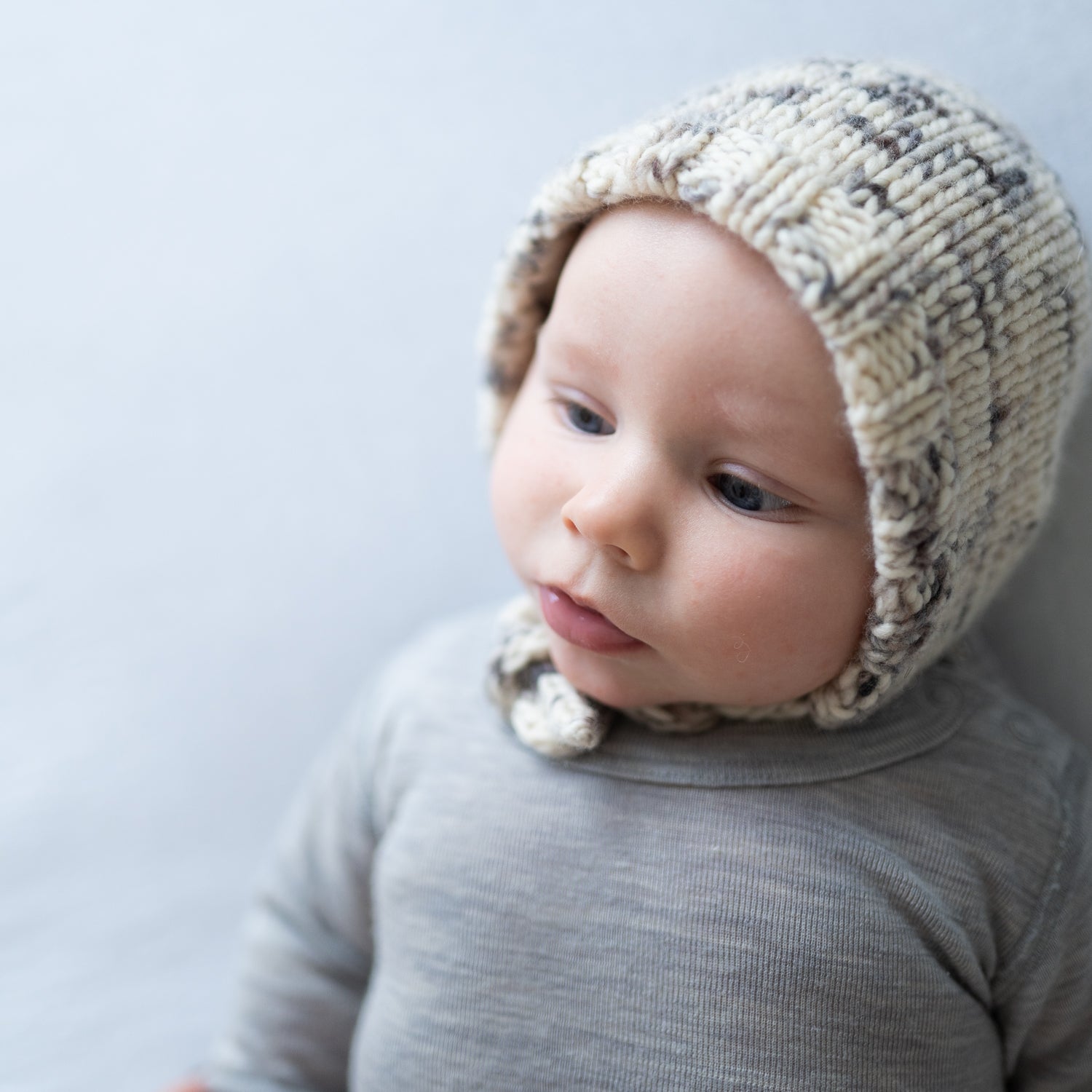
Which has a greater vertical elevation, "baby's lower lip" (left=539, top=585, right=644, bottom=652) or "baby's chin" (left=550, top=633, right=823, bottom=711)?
"baby's lower lip" (left=539, top=585, right=644, bottom=652)

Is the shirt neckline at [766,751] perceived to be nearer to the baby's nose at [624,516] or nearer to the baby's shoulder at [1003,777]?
the baby's shoulder at [1003,777]

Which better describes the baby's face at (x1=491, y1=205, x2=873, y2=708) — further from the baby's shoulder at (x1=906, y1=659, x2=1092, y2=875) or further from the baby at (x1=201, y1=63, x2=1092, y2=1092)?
the baby's shoulder at (x1=906, y1=659, x2=1092, y2=875)

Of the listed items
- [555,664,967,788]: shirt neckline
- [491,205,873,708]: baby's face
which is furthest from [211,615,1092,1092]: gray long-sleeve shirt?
[491,205,873,708]: baby's face

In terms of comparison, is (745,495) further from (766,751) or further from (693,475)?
(766,751)

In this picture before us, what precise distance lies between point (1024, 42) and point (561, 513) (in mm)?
561

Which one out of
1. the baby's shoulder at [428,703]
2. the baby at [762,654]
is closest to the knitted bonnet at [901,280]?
the baby at [762,654]

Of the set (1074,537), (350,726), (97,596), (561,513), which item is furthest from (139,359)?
(1074,537)

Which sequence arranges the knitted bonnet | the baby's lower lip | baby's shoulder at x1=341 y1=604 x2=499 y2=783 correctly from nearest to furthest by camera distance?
the knitted bonnet, the baby's lower lip, baby's shoulder at x1=341 y1=604 x2=499 y2=783

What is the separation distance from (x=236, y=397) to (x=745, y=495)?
1.86 feet

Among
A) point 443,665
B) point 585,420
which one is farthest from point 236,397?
point 585,420

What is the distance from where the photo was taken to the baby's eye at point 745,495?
27.8 inches

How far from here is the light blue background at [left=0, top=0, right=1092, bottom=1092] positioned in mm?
966

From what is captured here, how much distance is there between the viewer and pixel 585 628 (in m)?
0.76

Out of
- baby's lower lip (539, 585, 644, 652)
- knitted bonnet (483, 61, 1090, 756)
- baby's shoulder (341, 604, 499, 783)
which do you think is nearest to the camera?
knitted bonnet (483, 61, 1090, 756)
